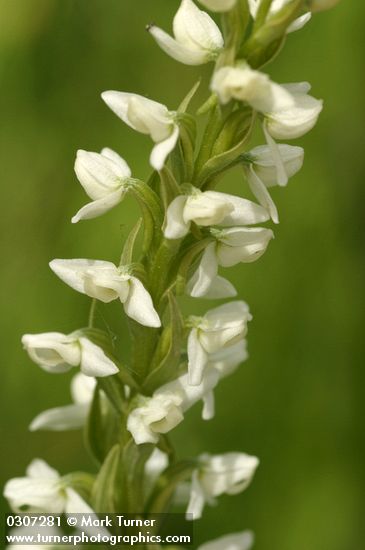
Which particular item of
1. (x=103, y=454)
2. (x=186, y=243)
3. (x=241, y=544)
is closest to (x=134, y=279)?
(x=186, y=243)

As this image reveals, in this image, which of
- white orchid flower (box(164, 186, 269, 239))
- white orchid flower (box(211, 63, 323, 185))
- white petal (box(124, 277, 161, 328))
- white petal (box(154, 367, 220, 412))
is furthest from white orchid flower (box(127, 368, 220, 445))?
white orchid flower (box(211, 63, 323, 185))

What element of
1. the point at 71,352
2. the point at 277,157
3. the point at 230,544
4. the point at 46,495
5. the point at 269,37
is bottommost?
the point at 230,544

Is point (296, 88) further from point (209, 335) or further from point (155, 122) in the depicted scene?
point (209, 335)

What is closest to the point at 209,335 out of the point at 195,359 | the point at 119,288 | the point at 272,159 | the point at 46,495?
the point at 195,359

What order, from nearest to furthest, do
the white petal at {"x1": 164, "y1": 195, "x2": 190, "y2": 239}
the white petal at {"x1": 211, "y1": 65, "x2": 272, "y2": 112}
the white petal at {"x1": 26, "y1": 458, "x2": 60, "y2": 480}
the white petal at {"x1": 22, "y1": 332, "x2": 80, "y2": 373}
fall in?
Answer: 1. the white petal at {"x1": 211, "y1": 65, "x2": 272, "y2": 112}
2. the white petal at {"x1": 164, "y1": 195, "x2": 190, "y2": 239}
3. the white petal at {"x1": 22, "y1": 332, "x2": 80, "y2": 373}
4. the white petal at {"x1": 26, "y1": 458, "x2": 60, "y2": 480}

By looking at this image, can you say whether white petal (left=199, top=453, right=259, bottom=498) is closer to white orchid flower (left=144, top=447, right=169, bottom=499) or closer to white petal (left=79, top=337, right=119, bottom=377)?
white orchid flower (left=144, top=447, right=169, bottom=499)

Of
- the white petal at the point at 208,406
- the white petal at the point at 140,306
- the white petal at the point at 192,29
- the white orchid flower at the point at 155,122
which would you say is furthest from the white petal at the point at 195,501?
the white petal at the point at 192,29

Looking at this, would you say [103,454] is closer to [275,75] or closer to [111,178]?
[111,178]
